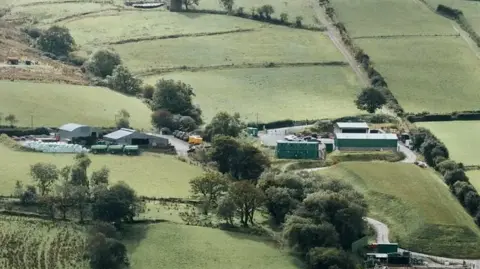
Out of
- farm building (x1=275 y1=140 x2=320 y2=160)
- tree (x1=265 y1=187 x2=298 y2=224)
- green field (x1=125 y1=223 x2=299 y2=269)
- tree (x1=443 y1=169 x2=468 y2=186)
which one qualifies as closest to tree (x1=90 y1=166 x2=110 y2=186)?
green field (x1=125 y1=223 x2=299 y2=269)

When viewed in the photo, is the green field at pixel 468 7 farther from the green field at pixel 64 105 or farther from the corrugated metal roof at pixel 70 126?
the corrugated metal roof at pixel 70 126

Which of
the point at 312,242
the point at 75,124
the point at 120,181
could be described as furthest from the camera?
the point at 75,124

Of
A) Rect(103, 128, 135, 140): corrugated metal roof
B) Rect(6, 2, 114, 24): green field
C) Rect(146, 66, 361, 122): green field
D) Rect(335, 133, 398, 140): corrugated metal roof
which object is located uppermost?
Rect(103, 128, 135, 140): corrugated metal roof

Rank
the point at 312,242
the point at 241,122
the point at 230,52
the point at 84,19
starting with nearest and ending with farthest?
the point at 312,242
the point at 241,122
the point at 230,52
the point at 84,19

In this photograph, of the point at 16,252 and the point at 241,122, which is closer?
the point at 16,252

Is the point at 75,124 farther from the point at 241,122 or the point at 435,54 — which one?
the point at 435,54

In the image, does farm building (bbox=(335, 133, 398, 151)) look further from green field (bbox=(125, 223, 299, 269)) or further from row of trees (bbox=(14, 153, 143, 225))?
row of trees (bbox=(14, 153, 143, 225))

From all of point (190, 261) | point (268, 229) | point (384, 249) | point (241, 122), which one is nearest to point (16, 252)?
point (190, 261)

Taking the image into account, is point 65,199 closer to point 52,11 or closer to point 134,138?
point 134,138
